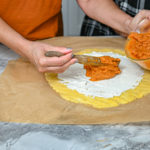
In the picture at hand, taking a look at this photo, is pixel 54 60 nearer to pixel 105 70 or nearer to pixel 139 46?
pixel 105 70

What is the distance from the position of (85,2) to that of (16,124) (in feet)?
3.43

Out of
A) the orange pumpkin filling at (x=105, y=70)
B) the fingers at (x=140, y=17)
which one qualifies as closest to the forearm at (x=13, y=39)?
the orange pumpkin filling at (x=105, y=70)

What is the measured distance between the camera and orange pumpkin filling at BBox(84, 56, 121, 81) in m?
1.03

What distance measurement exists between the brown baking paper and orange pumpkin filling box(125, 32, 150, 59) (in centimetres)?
19

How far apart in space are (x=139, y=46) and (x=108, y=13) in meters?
0.54

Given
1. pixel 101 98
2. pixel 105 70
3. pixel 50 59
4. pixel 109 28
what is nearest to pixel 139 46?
pixel 105 70

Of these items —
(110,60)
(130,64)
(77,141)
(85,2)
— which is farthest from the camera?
(85,2)

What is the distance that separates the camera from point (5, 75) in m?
1.09

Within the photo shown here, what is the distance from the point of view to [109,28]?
1629 mm

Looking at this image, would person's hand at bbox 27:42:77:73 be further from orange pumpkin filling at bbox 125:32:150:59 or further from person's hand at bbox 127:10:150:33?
person's hand at bbox 127:10:150:33

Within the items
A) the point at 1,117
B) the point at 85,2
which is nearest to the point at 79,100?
the point at 1,117

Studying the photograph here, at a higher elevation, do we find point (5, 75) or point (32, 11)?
point (32, 11)

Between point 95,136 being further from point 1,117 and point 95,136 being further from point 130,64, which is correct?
point 130,64

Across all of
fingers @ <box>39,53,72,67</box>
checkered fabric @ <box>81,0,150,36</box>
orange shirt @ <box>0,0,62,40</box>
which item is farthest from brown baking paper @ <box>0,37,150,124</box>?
checkered fabric @ <box>81,0,150,36</box>
